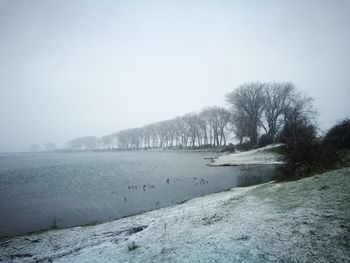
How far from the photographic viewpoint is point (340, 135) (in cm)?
1536

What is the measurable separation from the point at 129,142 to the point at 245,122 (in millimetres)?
116230

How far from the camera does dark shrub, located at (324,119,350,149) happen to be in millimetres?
14727

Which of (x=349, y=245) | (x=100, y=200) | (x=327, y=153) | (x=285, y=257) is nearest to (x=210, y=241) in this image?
(x=285, y=257)

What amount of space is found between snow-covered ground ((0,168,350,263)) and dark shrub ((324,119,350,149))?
9335 millimetres

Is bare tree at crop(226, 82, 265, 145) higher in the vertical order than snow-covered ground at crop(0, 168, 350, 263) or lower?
higher

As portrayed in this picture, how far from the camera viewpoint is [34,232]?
8.59 m

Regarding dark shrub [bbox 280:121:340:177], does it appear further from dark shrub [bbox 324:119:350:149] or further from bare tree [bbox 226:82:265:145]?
bare tree [bbox 226:82:265:145]

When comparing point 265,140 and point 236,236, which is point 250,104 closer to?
point 265,140

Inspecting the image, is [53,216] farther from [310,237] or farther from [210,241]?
[310,237]

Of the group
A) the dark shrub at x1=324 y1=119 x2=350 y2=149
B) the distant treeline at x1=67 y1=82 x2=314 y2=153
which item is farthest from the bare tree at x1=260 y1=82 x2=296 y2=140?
the dark shrub at x1=324 y1=119 x2=350 y2=149

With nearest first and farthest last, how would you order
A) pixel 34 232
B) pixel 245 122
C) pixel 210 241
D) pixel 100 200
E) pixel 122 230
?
pixel 210 241 < pixel 122 230 < pixel 34 232 < pixel 100 200 < pixel 245 122

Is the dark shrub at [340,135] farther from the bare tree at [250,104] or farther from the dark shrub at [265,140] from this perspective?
the bare tree at [250,104]

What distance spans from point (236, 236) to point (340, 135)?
15.2 m

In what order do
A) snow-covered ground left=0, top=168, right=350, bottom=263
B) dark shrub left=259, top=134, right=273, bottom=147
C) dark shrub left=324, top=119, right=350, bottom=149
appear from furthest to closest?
dark shrub left=259, top=134, right=273, bottom=147 → dark shrub left=324, top=119, right=350, bottom=149 → snow-covered ground left=0, top=168, right=350, bottom=263
